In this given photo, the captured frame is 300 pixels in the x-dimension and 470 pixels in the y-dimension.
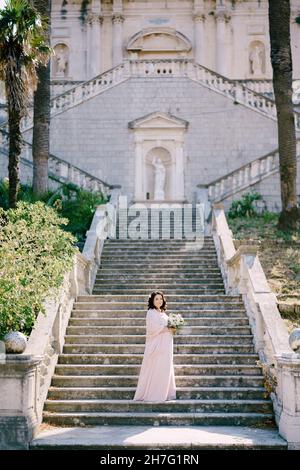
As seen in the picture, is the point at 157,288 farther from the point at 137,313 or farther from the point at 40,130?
the point at 40,130

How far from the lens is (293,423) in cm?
766

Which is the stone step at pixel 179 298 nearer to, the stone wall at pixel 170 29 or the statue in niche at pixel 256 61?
the stone wall at pixel 170 29

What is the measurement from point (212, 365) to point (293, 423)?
222 cm

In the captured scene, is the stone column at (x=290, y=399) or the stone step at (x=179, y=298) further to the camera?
the stone step at (x=179, y=298)

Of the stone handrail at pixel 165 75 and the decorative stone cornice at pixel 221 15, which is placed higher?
the decorative stone cornice at pixel 221 15

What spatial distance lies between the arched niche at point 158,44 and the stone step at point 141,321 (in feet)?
83.8

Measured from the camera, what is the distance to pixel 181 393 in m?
9.15

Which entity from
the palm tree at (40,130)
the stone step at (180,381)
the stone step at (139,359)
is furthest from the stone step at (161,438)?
the palm tree at (40,130)

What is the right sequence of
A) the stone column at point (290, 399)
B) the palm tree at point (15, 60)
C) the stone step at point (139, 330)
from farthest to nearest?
the palm tree at point (15, 60), the stone step at point (139, 330), the stone column at point (290, 399)

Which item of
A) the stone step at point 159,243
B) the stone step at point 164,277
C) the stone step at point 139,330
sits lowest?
the stone step at point 139,330

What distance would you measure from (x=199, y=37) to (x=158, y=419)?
2908 centimetres

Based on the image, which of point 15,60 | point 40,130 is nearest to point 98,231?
point 40,130

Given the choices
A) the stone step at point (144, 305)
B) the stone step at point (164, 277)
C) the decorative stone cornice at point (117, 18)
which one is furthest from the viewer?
the decorative stone cornice at point (117, 18)

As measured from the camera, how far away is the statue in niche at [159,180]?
23.4m
